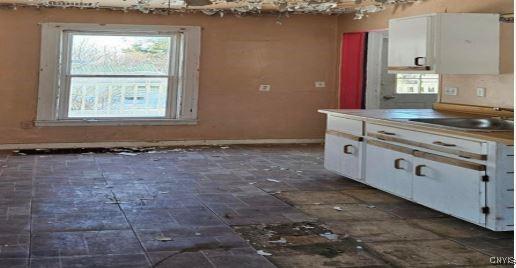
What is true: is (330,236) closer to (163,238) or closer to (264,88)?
(163,238)

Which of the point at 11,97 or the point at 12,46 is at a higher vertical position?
the point at 12,46

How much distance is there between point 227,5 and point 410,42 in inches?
118

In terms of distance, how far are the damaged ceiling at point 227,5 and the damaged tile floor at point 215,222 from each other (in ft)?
7.24

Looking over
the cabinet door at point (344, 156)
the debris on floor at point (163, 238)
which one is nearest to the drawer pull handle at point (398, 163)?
the cabinet door at point (344, 156)

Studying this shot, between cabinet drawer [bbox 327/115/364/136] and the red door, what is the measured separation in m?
2.76

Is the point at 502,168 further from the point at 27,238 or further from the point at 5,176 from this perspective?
the point at 5,176

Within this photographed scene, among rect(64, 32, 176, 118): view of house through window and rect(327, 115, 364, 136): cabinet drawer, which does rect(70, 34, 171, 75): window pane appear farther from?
rect(327, 115, 364, 136): cabinet drawer

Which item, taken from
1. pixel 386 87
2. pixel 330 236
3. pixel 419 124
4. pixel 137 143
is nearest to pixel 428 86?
pixel 386 87

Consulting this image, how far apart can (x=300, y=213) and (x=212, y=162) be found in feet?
9.10

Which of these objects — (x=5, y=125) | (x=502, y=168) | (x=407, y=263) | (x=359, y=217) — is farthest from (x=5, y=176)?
(x=502, y=168)

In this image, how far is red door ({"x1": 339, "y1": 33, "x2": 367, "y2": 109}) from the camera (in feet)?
28.9

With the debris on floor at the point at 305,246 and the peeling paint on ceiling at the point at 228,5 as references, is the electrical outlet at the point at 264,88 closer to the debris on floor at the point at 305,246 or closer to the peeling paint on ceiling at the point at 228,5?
the peeling paint on ceiling at the point at 228,5

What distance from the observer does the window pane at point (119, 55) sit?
843 cm

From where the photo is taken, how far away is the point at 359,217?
4.71 m
